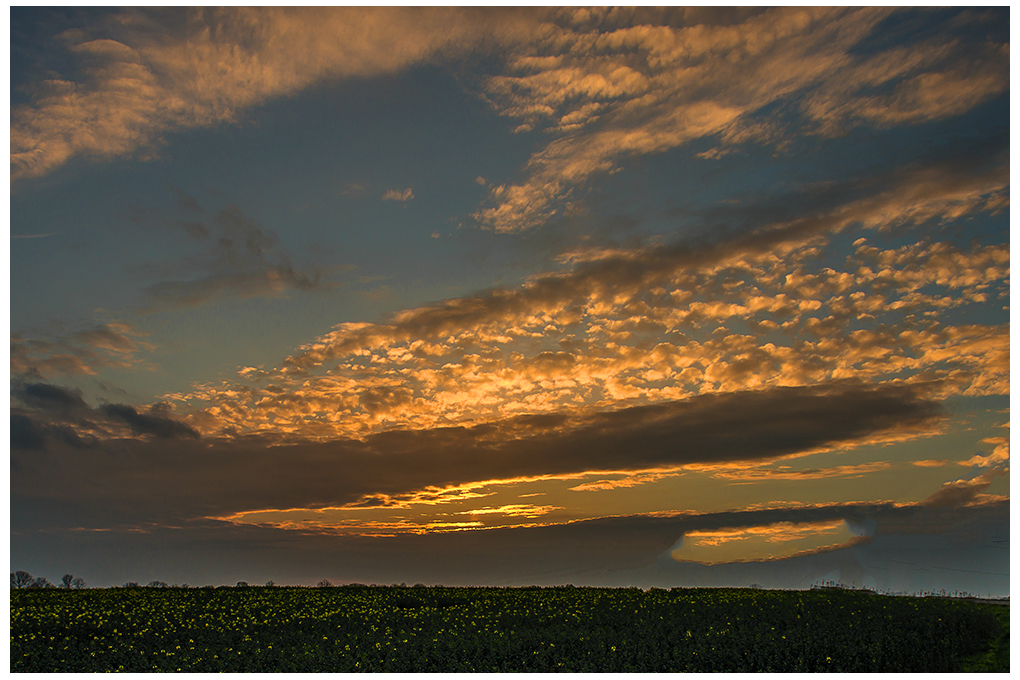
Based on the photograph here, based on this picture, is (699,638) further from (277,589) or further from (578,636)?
(277,589)

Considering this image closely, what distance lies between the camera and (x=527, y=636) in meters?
18.6

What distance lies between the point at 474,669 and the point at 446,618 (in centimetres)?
376

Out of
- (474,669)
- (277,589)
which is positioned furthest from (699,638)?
(277,589)

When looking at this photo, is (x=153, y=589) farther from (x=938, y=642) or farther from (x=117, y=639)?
(x=938, y=642)

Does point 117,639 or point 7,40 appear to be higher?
point 7,40

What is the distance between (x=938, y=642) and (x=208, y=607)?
2285cm

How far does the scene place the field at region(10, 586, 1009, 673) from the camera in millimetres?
17719

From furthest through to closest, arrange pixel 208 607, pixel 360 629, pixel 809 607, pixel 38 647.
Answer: pixel 208 607 → pixel 809 607 → pixel 360 629 → pixel 38 647

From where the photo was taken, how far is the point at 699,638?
18.6m

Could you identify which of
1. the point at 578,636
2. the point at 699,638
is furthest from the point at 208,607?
the point at 699,638

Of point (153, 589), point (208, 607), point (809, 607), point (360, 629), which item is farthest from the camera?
point (153, 589)

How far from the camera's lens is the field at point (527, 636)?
17.7 meters

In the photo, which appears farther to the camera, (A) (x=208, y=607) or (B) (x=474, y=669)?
(A) (x=208, y=607)

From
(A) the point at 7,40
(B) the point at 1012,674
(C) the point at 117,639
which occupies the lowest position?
(B) the point at 1012,674
